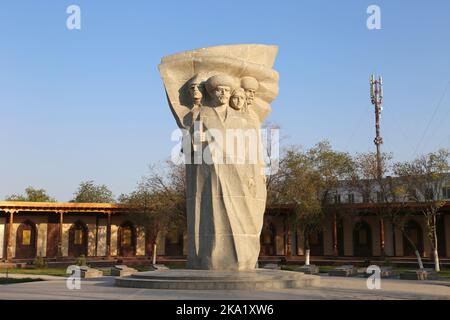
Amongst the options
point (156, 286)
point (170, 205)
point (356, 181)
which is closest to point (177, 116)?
point (156, 286)

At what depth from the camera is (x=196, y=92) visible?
11461 millimetres

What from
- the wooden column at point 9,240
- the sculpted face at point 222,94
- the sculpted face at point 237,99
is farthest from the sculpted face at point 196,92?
the wooden column at point 9,240

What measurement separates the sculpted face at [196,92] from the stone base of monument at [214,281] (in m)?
3.87

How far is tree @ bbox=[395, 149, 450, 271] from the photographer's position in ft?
78.1

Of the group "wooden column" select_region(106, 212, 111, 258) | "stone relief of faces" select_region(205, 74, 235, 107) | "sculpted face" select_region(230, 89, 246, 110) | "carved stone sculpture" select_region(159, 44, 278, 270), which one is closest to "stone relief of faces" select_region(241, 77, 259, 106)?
"carved stone sculpture" select_region(159, 44, 278, 270)

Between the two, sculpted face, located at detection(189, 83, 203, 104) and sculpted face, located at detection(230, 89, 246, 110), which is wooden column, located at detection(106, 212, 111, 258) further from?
sculpted face, located at detection(230, 89, 246, 110)

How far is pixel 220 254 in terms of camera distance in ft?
35.9

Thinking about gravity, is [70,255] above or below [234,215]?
below

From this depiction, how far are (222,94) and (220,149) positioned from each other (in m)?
1.25

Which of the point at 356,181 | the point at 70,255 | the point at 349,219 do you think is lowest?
the point at 70,255
